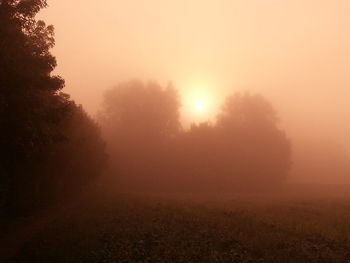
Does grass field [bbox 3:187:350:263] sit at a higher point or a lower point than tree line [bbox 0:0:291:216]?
lower

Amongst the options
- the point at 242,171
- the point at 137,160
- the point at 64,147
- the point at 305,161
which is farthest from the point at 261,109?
the point at 64,147

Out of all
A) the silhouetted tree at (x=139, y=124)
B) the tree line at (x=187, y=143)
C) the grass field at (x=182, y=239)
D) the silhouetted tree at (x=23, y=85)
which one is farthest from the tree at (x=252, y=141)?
the silhouetted tree at (x=23, y=85)

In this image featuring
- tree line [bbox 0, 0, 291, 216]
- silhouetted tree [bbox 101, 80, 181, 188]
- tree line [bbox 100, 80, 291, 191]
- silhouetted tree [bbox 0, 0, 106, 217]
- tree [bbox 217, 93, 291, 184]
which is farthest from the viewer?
silhouetted tree [bbox 101, 80, 181, 188]

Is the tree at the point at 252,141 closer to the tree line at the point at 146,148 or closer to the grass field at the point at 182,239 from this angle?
the tree line at the point at 146,148

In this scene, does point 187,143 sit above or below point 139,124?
below

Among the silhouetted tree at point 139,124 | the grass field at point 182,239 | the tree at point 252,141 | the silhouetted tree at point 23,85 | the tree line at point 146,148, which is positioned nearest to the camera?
the grass field at point 182,239

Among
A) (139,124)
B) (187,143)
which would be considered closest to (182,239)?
(187,143)

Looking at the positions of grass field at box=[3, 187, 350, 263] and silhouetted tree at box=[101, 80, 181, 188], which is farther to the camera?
silhouetted tree at box=[101, 80, 181, 188]

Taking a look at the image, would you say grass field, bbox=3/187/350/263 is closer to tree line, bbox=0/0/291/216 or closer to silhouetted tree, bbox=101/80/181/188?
tree line, bbox=0/0/291/216

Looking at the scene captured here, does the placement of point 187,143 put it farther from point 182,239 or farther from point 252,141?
point 182,239

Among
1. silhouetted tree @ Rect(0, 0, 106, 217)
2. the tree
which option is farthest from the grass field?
the tree

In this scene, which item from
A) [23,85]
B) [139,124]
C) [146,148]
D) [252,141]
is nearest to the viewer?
[23,85]

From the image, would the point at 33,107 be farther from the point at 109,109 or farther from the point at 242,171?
the point at 109,109

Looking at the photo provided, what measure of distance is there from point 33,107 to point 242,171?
69.4 metres
